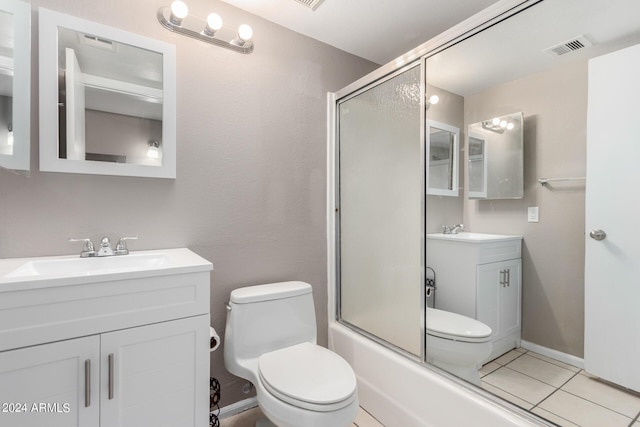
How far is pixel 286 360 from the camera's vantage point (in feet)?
4.69

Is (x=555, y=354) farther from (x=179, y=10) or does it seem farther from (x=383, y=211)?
(x=179, y=10)

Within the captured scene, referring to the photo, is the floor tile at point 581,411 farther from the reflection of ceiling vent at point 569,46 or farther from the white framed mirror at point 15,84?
the white framed mirror at point 15,84

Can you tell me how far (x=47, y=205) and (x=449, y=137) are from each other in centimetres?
195

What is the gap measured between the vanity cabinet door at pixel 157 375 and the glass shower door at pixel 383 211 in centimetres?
101

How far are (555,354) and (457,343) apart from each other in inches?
16.3

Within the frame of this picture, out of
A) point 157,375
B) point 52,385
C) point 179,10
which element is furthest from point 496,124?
point 52,385

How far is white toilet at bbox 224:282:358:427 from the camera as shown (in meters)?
1.14

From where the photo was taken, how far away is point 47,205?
127 cm

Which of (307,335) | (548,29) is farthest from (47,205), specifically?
(548,29)

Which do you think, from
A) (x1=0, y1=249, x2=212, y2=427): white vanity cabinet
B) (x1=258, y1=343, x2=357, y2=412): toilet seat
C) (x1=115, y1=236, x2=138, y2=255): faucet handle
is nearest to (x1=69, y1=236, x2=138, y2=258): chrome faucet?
(x1=115, y1=236, x2=138, y2=255): faucet handle

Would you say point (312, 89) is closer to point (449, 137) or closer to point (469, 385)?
point (449, 137)

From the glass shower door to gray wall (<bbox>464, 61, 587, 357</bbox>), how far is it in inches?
17.4

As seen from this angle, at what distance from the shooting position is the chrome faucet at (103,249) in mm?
1295

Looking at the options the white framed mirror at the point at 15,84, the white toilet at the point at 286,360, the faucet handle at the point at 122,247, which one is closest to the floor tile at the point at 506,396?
the white toilet at the point at 286,360
